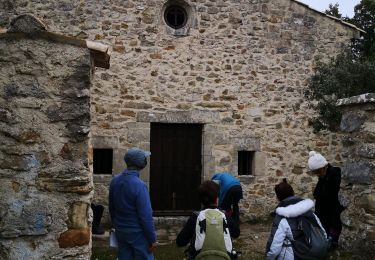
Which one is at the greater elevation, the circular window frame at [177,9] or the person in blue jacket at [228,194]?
the circular window frame at [177,9]

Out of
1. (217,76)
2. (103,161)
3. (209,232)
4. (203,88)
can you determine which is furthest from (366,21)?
(209,232)

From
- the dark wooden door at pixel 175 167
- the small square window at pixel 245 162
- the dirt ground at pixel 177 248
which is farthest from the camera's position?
the small square window at pixel 245 162

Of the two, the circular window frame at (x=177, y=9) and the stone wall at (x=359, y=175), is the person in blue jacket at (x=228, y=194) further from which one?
the circular window frame at (x=177, y=9)

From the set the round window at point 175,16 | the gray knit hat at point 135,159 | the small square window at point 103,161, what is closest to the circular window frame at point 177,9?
the round window at point 175,16

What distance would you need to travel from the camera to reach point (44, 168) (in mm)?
3365

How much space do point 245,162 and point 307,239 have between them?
609cm

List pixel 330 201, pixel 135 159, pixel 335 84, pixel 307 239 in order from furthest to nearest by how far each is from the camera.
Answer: pixel 335 84 → pixel 330 201 → pixel 135 159 → pixel 307 239

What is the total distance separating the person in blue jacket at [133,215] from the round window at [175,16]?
18.9 ft

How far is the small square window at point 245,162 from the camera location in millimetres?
9539

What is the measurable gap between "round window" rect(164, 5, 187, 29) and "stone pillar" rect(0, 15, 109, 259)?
19.7ft

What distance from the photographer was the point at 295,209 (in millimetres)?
3523

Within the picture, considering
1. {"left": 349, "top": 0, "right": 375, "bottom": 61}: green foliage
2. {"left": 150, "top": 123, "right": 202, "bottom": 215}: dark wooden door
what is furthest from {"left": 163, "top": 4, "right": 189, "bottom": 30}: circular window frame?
{"left": 349, "top": 0, "right": 375, "bottom": 61}: green foliage

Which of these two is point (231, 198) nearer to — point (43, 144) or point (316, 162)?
point (316, 162)

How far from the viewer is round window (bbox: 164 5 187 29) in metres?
9.23
